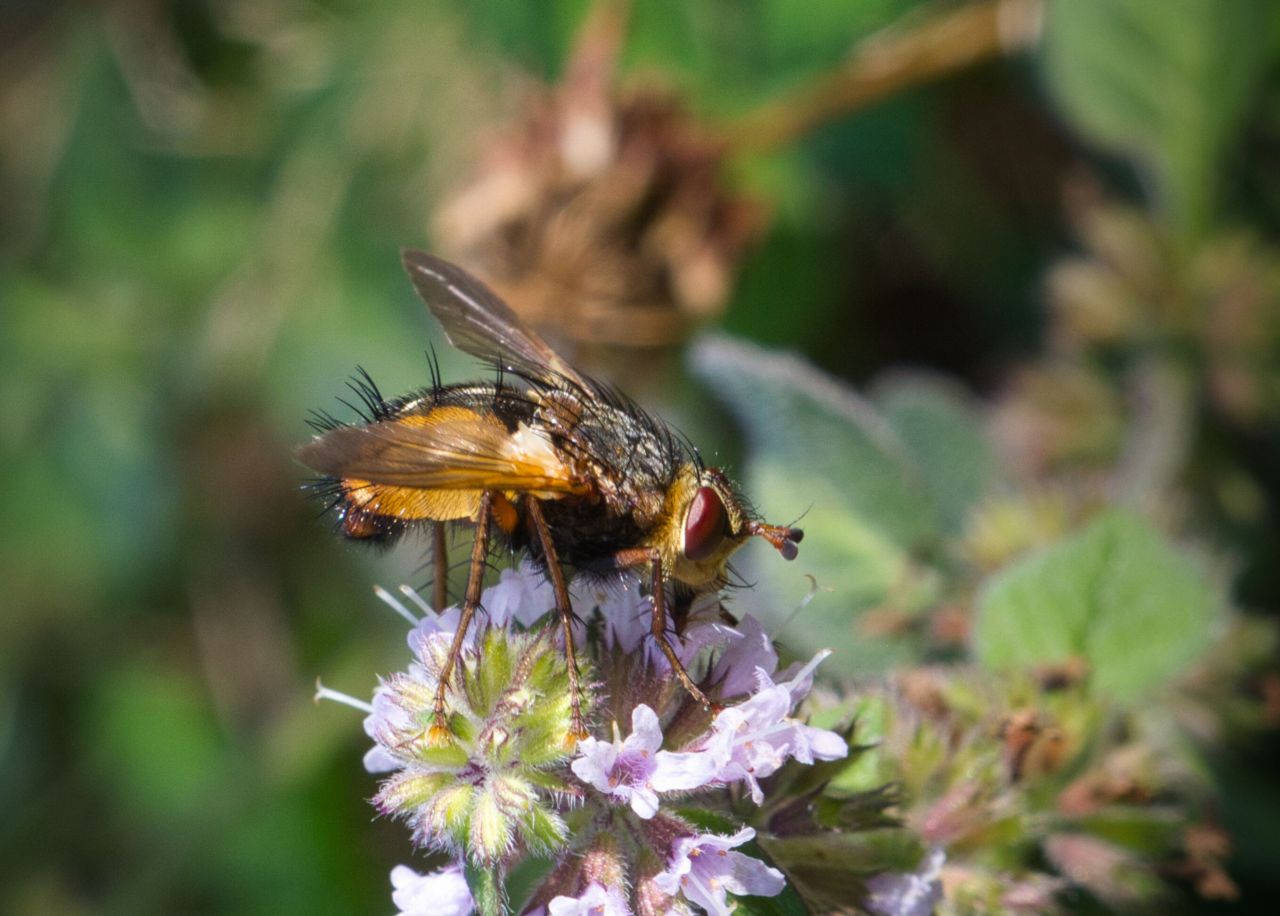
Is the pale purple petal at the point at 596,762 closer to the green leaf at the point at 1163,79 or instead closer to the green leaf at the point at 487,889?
the green leaf at the point at 487,889

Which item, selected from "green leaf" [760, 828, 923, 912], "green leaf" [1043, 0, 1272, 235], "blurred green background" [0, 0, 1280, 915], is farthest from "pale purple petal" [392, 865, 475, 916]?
"green leaf" [1043, 0, 1272, 235]

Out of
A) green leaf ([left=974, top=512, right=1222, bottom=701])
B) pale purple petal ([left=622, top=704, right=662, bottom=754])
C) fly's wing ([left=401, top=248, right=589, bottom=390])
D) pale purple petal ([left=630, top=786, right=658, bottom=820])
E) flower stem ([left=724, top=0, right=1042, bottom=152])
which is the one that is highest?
flower stem ([left=724, top=0, right=1042, bottom=152])

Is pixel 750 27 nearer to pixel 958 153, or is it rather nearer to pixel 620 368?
pixel 958 153

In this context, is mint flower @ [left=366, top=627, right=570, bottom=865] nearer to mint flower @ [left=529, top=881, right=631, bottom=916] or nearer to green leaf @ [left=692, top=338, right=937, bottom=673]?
mint flower @ [left=529, top=881, right=631, bottom=916]

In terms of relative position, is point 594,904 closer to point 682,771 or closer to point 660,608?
point 682,771

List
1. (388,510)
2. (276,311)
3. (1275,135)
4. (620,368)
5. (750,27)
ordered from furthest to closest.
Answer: (276,311) → (750,27) → (620,368) → (1275,135) → (388,510)

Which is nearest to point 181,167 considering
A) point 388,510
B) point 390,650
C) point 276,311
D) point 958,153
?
point 276,311
